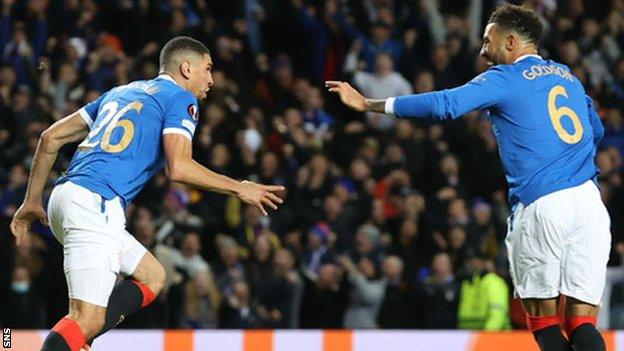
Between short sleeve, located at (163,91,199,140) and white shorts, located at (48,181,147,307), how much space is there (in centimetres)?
50

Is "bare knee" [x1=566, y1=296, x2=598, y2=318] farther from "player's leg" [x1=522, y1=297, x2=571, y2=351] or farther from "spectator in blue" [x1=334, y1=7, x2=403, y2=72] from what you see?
"spectator in blue" [x1=334, y1=7, x2=403, y2=72]

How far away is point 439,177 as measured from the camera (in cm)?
1425

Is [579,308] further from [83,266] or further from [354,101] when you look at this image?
[83,266]

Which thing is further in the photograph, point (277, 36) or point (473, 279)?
point (277, 36)

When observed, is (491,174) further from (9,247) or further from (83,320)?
(83,320)

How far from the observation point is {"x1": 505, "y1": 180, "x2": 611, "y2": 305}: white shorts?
726cm

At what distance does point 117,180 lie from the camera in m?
7.36

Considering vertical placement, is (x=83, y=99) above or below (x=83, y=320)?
above

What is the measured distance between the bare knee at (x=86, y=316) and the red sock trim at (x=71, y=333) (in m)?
0.03

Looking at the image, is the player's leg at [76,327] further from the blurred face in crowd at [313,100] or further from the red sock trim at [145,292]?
the blurred face in crowd at [313,100]

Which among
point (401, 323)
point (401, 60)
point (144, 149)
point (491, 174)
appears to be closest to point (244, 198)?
point (144, 149)

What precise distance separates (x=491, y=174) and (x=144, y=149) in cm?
750

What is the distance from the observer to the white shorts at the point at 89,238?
7.17 m

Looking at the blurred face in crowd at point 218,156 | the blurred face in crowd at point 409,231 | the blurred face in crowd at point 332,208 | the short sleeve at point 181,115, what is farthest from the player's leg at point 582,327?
the blurred face in crowd at point 218,156
